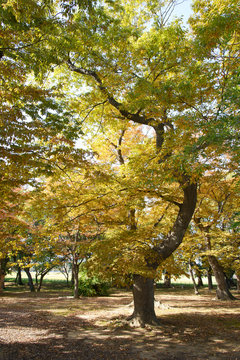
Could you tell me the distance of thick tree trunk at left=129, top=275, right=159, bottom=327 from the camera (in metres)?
8.30

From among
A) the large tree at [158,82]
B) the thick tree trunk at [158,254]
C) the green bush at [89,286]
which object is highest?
the large tree at [158,82]

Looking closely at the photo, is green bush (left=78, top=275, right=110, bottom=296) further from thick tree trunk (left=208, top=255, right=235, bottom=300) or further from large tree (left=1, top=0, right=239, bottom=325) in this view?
large tree (left=1, top=0, right=239, bottom=325)

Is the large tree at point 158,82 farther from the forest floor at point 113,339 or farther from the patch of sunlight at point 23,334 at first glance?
the patch of sunlight at point 23,334

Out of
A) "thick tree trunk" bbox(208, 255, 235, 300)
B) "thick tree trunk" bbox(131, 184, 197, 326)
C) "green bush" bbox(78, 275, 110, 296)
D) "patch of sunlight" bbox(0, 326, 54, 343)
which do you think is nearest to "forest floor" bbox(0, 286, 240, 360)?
"patch of sunlight" bbox(0, 326, 54, 343)

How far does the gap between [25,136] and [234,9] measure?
5.29 metres

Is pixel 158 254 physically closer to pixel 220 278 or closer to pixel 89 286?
pixel 220 278

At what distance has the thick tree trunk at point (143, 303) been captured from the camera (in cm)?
830

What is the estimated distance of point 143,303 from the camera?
8.43 metres

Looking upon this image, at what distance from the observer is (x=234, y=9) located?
17.5ft

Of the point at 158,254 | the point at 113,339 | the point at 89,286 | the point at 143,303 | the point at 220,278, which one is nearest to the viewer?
the point at 113,339

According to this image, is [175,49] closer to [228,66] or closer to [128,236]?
[228,66]

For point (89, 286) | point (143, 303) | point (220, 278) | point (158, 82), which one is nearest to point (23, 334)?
point (143, 303)

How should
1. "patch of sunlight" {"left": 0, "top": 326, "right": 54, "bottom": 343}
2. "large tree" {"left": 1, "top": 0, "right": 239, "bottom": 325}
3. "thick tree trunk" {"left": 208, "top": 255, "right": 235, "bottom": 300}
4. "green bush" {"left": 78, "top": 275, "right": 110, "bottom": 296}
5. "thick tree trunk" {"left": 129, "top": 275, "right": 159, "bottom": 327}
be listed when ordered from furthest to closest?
"green bush" {"left": 78, "top": 275, "right": 110, "bottom": 296}
"thick tree trunk" {"left": 208, "top": 255, "right": 235, "bottom": 300}
"thick tree trunk" {"left": 129, "top": 275, "right": 159, "bottom": 327}
"patch of sunlight" {"left": 0, "top": 326, "right": 54, "bottom": 343}
"large tree" {"left": 1, "top": 0, "right": 239, "bottom": 325}

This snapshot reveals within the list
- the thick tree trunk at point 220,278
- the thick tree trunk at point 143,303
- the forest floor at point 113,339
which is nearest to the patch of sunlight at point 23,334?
the forest floor at point 113,339
